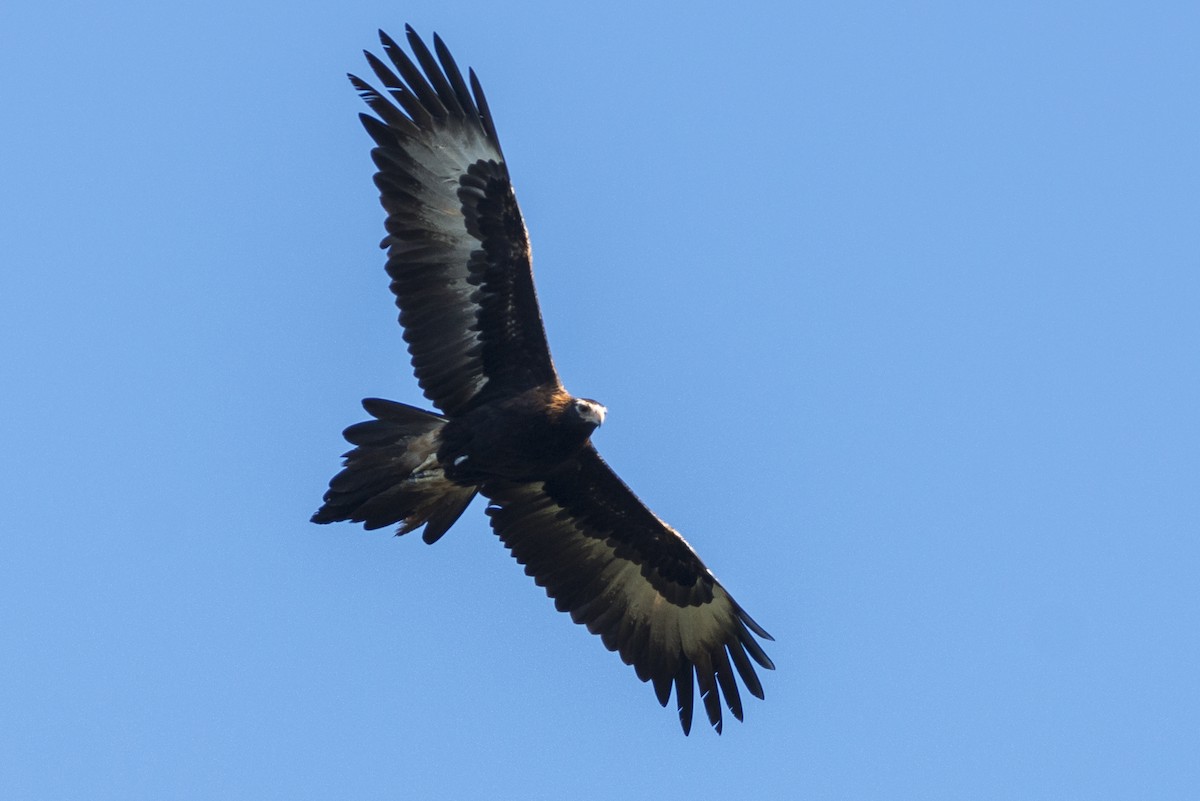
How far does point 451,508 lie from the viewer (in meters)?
18.0

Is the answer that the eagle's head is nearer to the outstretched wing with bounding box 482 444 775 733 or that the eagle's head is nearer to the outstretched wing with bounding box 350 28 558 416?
the outstretched wing with bounding box 350 28 558 416

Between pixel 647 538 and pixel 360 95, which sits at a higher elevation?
pixel 360 95

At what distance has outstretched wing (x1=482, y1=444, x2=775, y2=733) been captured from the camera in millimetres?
18797

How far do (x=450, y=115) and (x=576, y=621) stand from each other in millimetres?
4864

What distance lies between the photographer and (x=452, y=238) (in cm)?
1747

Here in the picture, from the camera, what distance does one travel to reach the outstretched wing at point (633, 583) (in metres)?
18.8

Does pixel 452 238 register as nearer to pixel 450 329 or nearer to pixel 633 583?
pixel 450 329

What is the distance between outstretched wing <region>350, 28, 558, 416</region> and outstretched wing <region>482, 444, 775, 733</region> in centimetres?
143

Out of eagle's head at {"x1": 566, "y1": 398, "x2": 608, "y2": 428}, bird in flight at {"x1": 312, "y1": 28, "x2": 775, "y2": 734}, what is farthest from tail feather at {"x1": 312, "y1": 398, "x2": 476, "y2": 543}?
eagle's head at {"x1": 566, "y1": 398, "x2": 608, "y2": 428}

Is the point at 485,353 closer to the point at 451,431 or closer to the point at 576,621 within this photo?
the point at 451,431

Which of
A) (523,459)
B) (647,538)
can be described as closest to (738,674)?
(647,538)

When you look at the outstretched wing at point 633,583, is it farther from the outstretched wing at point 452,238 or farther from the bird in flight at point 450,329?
the outstretched wing at point 452,238

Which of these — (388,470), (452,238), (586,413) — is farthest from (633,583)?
(452,238)

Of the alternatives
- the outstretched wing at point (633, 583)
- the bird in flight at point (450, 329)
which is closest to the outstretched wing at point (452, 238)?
the bird in flight at point (450, 329)
